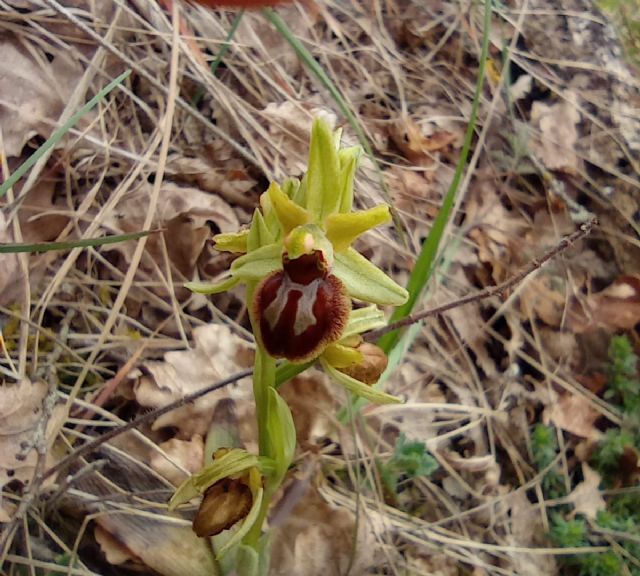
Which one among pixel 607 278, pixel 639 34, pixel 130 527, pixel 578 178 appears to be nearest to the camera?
pixel 130 527

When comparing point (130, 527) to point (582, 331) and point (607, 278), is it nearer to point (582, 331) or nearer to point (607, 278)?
point (582, 331)

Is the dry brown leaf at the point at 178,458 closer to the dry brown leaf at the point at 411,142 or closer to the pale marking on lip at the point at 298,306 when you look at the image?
the pale marking on lip at the point at 298,306

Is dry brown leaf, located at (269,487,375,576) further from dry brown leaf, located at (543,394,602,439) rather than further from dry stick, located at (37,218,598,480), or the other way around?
dry brown leaf, located at (543,394,602,439)

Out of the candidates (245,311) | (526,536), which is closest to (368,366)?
(245,311)

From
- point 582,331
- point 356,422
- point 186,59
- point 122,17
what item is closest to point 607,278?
point 582,331

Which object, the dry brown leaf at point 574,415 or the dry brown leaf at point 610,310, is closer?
the dry brown leaf at point 574,415

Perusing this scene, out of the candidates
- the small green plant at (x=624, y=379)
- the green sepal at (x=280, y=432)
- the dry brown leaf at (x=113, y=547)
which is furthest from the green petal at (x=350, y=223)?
the small green plant at (x=624, y=379)

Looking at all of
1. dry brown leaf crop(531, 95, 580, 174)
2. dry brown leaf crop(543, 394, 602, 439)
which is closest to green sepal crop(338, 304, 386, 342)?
dry brown leaf crop(543, 394, 602, 439)
